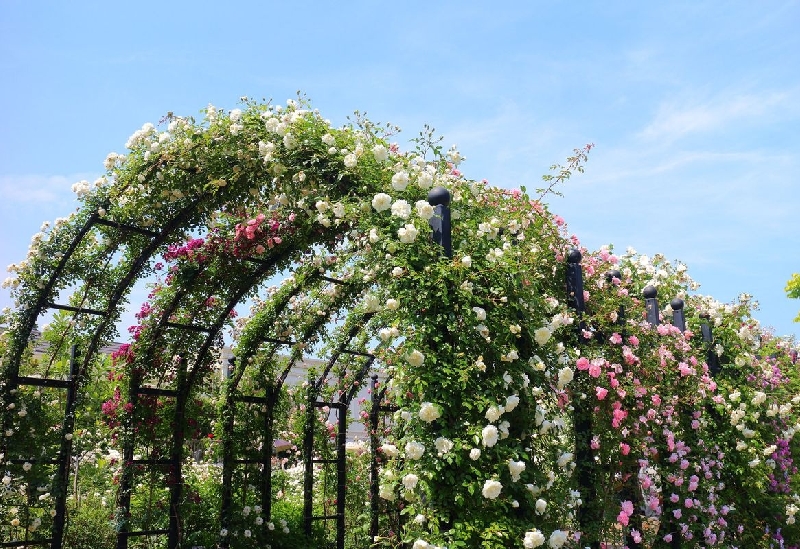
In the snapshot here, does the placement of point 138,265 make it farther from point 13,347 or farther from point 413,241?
point 413,241

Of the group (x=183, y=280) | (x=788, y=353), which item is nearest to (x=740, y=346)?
(x=788, y=353)

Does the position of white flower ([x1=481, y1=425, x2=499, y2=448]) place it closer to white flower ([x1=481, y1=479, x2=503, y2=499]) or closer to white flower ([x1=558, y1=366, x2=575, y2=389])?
white flower ([x1=481, y1=479, x2=503, y2=499])

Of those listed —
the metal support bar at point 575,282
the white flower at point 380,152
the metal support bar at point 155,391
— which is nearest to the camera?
the white flower at point 380,152

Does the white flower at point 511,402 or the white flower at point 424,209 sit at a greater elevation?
the white flower at point 424,209

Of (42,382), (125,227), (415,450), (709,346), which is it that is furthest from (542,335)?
(42,382)

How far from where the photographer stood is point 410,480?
3.59 m

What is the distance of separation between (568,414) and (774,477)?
369cm

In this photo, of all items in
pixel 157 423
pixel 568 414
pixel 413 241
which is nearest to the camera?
pixel 413 241

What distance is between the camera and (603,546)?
5.06 m

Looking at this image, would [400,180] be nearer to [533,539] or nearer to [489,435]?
[489,435]

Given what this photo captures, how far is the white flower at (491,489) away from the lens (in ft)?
11.5

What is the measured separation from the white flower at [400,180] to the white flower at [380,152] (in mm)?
218

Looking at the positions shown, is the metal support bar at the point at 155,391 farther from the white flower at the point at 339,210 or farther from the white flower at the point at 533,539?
the white flower at the point at 533,539

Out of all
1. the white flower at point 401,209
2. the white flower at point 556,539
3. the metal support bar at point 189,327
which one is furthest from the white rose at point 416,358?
the metal support bar at point 189,327
